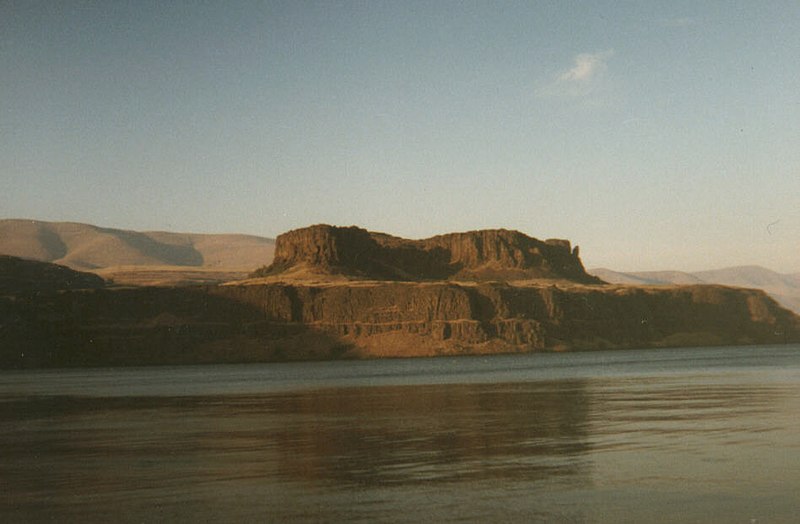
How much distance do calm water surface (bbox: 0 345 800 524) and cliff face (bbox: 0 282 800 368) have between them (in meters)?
127

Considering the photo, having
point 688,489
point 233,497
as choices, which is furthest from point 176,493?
point 688,489

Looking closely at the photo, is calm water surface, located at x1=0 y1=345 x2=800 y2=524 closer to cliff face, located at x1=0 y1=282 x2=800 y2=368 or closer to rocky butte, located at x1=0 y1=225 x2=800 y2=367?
rocky butte, located at x1=0 y1=225 x2=800 y2=367

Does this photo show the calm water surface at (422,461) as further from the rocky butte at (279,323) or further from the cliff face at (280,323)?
the cliff face at (280,323)

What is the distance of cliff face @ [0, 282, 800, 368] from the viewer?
586ft

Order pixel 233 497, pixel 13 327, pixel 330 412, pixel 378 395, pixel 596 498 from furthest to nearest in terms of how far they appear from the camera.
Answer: pixel 13 327, pixel 378 395, pixel 330 412, pixel 233 497, pixel 596 498

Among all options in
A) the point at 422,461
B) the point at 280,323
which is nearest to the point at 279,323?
the point at 280,323

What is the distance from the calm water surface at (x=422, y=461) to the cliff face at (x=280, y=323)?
127238mm

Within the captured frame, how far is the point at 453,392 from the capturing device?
66250mm

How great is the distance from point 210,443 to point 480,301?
6257 inches

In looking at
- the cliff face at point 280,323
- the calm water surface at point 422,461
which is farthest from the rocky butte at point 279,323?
the calm water surface at point 422,461

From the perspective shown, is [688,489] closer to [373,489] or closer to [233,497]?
[373,489]

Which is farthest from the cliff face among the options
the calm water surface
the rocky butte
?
the calm water surface

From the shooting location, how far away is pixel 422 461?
29.1 metres

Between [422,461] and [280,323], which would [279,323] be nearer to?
[280,323]
